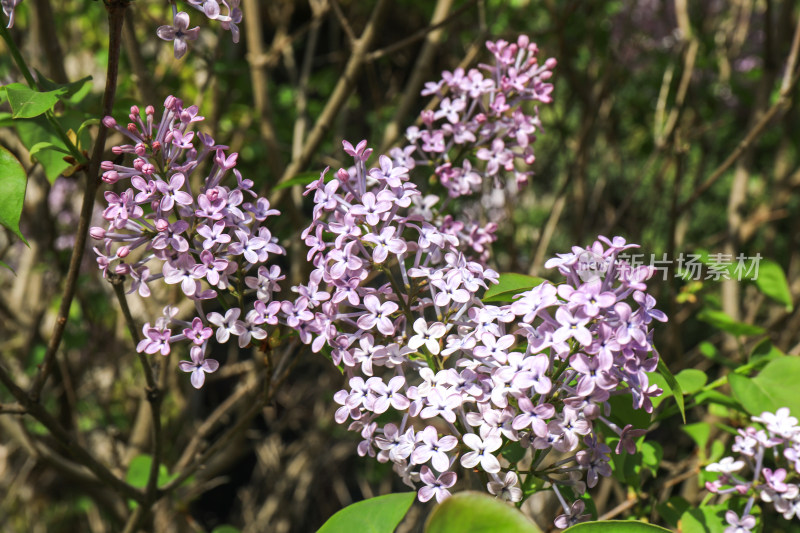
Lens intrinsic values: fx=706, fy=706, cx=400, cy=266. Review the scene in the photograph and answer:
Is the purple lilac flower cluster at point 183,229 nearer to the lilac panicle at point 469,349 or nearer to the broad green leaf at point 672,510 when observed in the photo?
the lilac panicle at point 469,349

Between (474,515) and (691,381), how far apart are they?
2.30 ft

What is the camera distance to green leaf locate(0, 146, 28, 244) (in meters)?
0.93

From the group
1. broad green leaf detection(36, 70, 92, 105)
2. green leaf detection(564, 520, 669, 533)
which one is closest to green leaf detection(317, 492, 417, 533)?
green leaf detection(564, 520, 669, 533)

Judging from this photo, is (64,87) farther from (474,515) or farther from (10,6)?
(474,515)

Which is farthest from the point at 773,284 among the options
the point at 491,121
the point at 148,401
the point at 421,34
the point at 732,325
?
the point at 148,401

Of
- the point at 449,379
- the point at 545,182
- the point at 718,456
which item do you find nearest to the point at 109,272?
the point at 449,379

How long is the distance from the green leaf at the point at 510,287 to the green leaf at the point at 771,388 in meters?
0.52

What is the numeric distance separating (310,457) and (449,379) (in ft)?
8.22

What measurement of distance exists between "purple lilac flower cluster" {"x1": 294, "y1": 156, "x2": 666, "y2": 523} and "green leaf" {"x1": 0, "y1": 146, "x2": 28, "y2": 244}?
384mm

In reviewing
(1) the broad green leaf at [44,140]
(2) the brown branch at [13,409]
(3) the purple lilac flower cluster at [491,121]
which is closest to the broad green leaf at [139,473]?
(2) the brown branch at [13,409]

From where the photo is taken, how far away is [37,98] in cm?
91

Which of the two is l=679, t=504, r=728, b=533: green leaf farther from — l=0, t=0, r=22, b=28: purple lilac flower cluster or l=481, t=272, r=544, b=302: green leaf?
l=0, t=0, r=22, b=28: purple lilac flower cluster

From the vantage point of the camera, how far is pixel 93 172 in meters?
0.96

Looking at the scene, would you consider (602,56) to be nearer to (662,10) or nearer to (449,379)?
(662,10)
